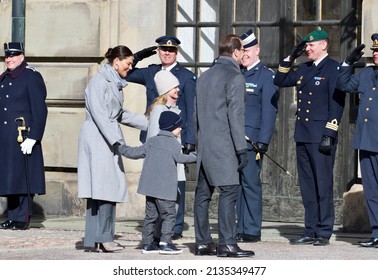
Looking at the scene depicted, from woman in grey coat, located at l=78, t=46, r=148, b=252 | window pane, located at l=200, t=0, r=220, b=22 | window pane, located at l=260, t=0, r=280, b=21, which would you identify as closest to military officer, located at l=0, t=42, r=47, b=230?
window pane, located at l=200, t=0, r=220, b=22

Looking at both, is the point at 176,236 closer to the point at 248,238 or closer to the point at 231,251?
the point at 248,238

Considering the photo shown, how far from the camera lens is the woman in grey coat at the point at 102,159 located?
13.1m

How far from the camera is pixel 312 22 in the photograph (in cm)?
1644

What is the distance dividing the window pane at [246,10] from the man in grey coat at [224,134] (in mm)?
3973

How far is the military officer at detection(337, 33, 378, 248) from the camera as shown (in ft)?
45.8

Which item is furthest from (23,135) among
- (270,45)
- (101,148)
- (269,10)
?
(269,10)

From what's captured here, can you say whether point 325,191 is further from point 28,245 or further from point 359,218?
point 28,245

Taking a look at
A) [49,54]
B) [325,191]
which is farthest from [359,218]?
[49,54]

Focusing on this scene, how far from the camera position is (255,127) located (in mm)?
14664

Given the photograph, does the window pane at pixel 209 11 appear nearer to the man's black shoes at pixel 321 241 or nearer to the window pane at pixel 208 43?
the window pane at pixel 208 43

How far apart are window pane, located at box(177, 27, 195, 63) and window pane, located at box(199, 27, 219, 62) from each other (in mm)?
102

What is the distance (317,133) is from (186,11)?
12.0ft

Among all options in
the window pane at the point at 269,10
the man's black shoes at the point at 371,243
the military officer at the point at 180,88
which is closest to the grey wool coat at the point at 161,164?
the military officer at the point at 180,88

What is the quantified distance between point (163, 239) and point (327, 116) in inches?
83.1
